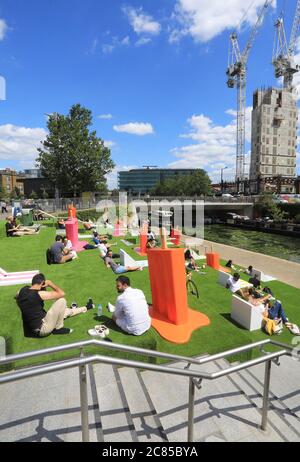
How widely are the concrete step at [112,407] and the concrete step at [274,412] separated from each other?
1.93 m

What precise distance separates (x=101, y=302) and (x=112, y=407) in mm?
4542

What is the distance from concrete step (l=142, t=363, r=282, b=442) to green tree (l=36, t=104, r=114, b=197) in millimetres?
35848

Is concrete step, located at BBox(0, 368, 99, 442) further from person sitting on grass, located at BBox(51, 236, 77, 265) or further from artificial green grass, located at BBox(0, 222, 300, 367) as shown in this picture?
person sitting on grass, located at BBox(51, 236, 77, 265)


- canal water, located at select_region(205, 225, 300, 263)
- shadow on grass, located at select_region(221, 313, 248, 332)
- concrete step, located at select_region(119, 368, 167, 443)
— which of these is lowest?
canal water, located at select_region(205, 225, 300, 263)

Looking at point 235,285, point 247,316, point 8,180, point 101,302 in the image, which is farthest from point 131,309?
point 8,180

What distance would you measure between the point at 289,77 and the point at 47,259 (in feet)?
494

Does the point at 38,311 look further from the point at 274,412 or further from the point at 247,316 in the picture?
the point at 247,316

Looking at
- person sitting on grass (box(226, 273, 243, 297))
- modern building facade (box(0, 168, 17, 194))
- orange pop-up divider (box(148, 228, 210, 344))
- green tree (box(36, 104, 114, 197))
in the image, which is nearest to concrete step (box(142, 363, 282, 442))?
orange pop-up divider (box(148, 228, 210, 344))

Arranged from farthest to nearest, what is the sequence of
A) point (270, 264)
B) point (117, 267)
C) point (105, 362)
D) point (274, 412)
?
point (270, 264) < point (117, 267) < point (274, 412) < point (105, 362)

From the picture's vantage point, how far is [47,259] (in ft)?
40.9

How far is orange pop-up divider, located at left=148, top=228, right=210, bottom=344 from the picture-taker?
7105mm

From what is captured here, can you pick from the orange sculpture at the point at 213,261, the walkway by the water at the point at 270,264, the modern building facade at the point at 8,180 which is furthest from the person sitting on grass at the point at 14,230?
the modern building facade at the point at 8,180

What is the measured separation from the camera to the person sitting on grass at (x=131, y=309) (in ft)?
20.0

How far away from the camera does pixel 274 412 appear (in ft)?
13.5
